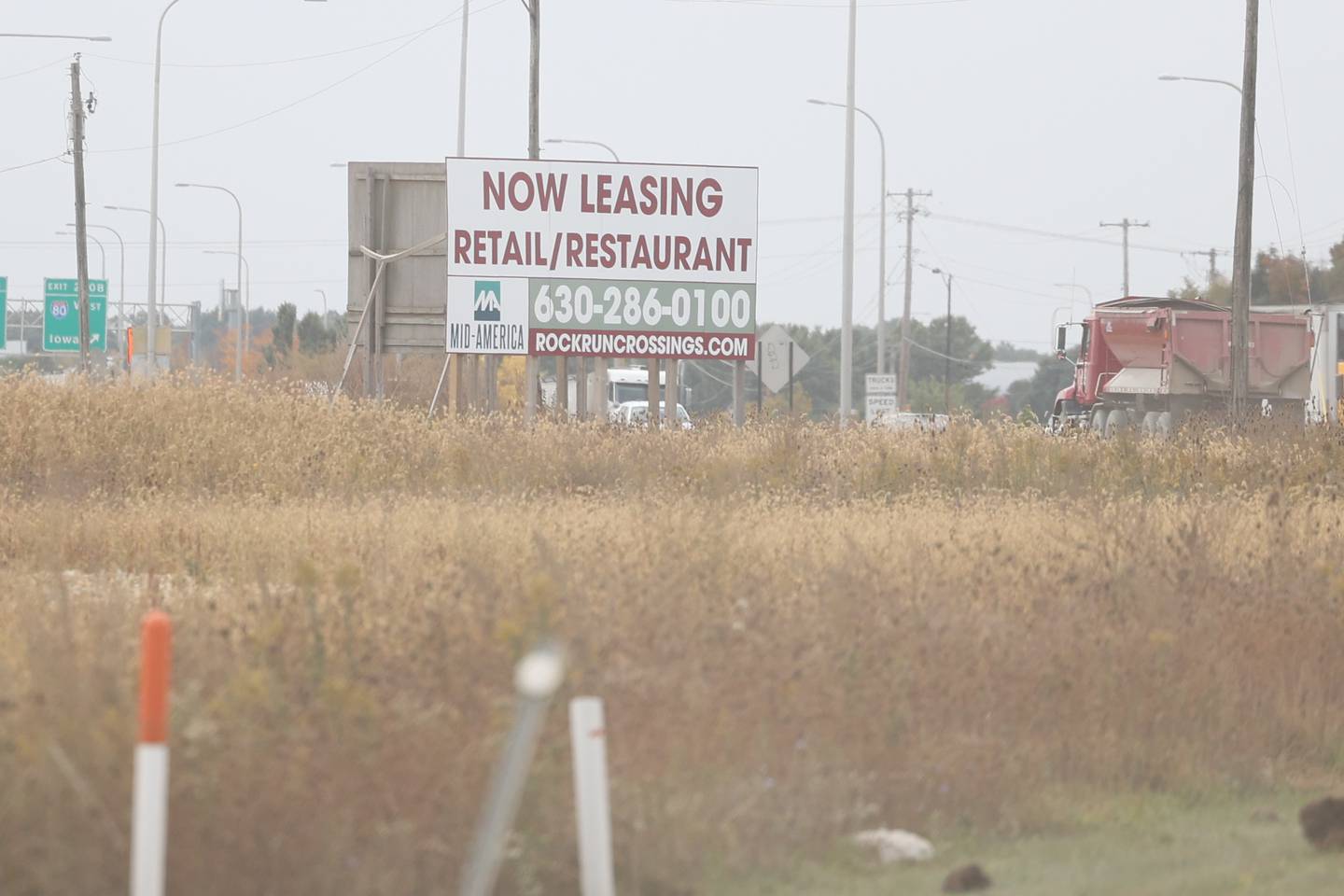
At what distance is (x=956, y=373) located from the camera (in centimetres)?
13212

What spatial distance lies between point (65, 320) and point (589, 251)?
131ft

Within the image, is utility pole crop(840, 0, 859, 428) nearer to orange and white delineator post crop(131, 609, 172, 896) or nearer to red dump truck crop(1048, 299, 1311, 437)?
red dump truck crop(1048, 299, 1311, 437)

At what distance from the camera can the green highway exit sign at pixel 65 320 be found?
2419 inches

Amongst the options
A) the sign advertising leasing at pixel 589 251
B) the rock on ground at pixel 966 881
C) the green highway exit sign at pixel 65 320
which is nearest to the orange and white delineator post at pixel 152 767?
the rock on ground at pixel 966 881

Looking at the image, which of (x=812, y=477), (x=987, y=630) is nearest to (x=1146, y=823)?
(x=987, y=630)

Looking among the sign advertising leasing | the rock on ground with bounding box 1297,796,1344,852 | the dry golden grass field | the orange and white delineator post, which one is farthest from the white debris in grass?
the sign advertising leasing

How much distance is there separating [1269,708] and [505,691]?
13.6ft

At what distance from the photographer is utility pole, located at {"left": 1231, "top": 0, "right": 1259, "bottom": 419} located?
3122cm

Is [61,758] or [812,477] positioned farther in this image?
[812,477]

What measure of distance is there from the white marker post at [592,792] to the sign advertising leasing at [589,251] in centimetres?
2124

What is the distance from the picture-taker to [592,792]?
17.5 ft

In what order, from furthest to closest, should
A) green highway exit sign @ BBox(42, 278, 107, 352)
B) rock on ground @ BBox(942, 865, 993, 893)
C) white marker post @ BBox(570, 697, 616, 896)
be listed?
1. green highway exit sign @ BBox(42, 278, 107, 352)
2. rock on ground @ BBox(942, 865, 993, 893)
3. white marker post @ BBox(570, 697, 616, 896)

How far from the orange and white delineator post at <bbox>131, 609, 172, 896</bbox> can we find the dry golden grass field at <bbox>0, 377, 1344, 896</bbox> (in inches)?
19.6

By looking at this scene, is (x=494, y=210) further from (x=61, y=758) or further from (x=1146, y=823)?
(x=61, y=758)
